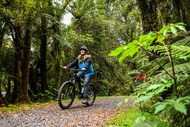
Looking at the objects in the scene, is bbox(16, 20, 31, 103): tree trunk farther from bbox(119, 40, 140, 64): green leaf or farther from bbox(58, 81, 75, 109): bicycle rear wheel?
bbox(119, 40, 140, 64): green leaf

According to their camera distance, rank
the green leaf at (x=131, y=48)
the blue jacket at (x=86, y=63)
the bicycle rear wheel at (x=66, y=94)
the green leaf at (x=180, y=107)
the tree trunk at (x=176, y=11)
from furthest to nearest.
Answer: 1. the tree trunk at (x=176, y=11)
2. the blue jacket at (x=86, y=63)
3. the bicycle rear wheel at (x=66, y=94)
4. the green leaf at (x=131, y=48)
5. the green leaf at (x=180, y=107)

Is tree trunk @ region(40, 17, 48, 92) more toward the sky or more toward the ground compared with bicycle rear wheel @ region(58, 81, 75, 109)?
more toward the sky

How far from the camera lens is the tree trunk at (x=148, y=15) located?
17.7 ft

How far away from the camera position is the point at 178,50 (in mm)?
1382

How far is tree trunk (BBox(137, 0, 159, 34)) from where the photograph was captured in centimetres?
540

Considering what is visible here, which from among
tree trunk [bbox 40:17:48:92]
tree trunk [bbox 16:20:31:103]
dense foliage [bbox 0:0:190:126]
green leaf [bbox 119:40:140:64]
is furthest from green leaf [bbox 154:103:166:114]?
tree trunk [bbox 40:17:48:92]

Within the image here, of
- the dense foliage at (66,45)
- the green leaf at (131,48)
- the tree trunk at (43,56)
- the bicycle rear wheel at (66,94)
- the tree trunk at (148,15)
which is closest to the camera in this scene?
the green leaf at (131,48)

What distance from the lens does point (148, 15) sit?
5.49m

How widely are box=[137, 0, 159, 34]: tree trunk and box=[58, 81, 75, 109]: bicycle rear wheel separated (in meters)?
2.89

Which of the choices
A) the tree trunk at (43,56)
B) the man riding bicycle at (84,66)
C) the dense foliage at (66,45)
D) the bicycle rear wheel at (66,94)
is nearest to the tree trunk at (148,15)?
the dense foliage at (66,45)

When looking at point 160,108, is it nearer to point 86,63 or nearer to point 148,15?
point 148,15

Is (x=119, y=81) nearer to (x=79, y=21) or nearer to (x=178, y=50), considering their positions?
(x=79, y=21)

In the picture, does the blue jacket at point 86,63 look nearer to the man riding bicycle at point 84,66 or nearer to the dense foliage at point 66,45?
the man riding bicycle at point 84,66

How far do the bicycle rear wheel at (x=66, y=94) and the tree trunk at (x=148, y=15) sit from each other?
9.47ft
